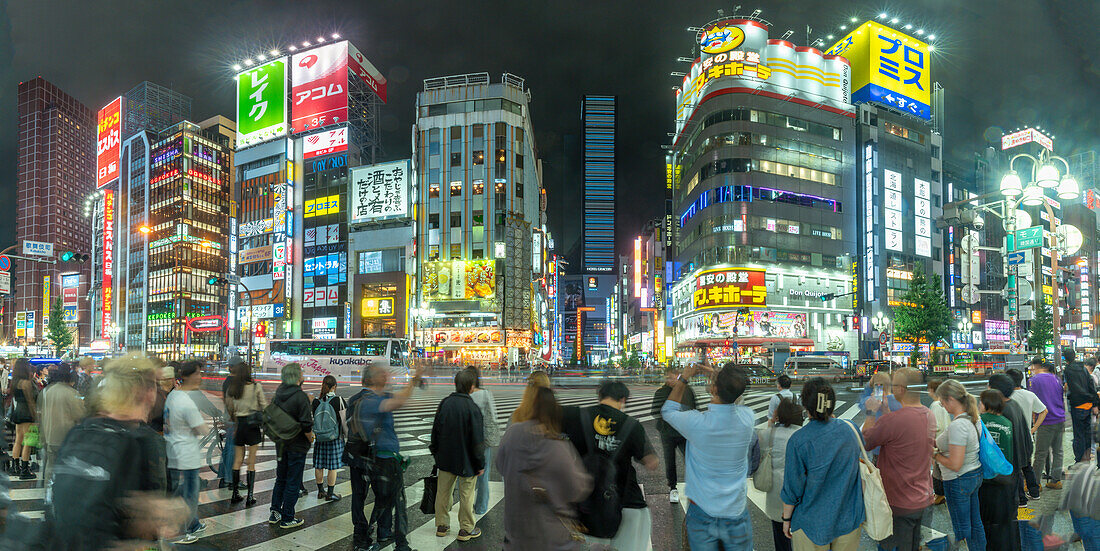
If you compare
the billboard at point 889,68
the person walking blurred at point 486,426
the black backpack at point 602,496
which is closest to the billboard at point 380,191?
the billboard at point 889,68

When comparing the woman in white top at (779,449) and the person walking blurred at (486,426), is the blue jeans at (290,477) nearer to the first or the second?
the person walking blurred at (486,426)

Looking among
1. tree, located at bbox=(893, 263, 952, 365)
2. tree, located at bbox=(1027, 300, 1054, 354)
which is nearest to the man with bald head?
tree, located at bbox=(893, 263, 952, 365)

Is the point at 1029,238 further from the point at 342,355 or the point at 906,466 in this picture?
the point at 342,355

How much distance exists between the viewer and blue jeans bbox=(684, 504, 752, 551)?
3.98m

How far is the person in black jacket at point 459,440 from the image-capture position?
19.9ft

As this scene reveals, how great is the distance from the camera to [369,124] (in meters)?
79.2

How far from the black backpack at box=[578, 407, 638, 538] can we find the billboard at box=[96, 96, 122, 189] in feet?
407

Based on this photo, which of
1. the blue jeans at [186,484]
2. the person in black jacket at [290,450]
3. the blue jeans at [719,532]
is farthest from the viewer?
the person in black jacket at [290,450]

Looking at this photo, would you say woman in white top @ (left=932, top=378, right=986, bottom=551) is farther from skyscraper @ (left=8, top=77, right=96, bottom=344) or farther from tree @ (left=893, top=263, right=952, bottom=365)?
skyscraper @ (left=8, top=77, right=96, bottom=344)

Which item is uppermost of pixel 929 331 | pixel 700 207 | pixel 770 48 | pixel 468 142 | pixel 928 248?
pixel 770 48

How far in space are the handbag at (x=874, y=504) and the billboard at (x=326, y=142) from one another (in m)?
76.2

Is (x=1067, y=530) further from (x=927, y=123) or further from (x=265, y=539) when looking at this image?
(x=927, y=123)

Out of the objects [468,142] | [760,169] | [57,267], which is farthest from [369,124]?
[57,267]

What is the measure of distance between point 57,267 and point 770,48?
164789 mm
